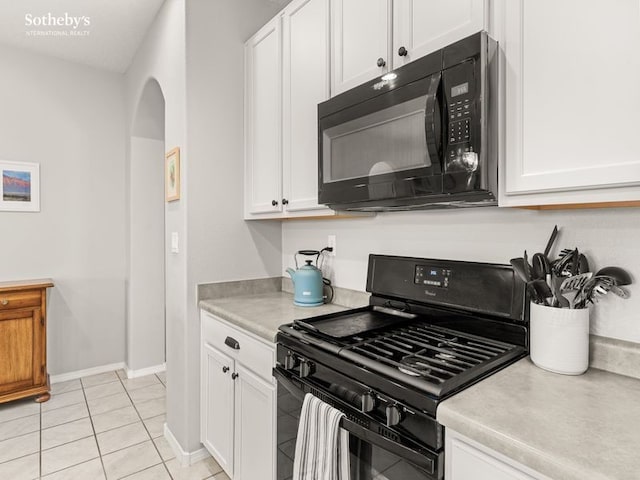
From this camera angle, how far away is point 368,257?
1.83m

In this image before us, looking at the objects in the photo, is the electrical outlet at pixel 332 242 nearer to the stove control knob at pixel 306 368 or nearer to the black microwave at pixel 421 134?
the black microwave at pixel 421 134

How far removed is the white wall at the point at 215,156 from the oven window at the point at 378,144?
2.78 ft

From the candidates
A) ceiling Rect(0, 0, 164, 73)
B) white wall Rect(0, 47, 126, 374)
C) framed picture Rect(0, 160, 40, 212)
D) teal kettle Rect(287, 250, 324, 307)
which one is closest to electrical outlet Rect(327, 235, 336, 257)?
teal kettle Rect(287, 250, 324, 307)

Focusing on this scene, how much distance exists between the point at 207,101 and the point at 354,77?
100cm

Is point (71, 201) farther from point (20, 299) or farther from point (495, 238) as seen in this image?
point (495, 238)

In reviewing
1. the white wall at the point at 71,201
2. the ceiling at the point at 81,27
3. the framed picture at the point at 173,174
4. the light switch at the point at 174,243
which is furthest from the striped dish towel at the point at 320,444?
the white wall at the point at 71,201

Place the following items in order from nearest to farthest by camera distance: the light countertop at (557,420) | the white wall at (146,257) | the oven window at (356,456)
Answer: the light countertop at (557,420)
the oven window at (356,456)
the white wall at (146,257)

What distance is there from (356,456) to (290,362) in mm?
387

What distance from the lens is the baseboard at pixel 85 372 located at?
3.24 metres

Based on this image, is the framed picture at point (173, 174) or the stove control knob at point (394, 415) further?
the framed picture at point (173, 174)

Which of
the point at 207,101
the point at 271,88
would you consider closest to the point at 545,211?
the point at 271,88

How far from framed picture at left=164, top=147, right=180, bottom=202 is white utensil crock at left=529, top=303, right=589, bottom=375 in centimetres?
192

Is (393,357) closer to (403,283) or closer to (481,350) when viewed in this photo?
(481,350)

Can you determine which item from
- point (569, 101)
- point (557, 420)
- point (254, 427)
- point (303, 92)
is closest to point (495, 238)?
point (569, 101)
